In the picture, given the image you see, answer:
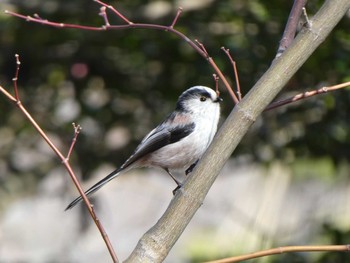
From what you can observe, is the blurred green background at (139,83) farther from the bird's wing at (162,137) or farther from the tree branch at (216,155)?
the tree branch at (216,155)

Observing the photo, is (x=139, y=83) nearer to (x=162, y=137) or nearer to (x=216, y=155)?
(x=162, y=137)

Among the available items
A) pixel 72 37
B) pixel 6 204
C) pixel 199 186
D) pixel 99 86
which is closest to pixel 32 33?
pixel 72 37

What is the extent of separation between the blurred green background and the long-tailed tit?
102 cm

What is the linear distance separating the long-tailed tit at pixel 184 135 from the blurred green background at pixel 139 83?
1024 millimetres

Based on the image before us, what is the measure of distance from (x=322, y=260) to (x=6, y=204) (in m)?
2.92

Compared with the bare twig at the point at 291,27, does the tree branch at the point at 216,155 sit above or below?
below

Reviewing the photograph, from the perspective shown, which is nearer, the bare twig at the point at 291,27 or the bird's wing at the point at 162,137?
the bare twig at the point at 291,27

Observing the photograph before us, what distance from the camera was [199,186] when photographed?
1.77 m

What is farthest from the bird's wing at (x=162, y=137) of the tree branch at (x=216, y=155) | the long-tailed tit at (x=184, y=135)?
→ the tree branch at (x=216, y=155)

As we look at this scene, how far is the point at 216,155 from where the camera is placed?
177cm

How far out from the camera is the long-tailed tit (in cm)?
299

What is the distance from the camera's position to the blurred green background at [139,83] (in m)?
4.19

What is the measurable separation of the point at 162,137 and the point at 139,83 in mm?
1674

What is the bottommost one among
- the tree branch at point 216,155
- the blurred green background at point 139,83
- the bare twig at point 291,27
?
the tree branch at point 216,155
